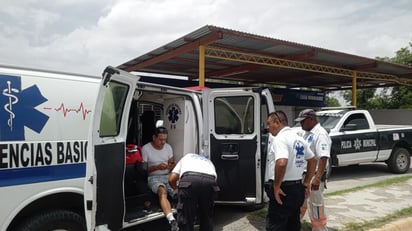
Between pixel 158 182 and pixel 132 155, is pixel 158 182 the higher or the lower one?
the lower one

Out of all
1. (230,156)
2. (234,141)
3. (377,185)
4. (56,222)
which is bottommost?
(377,185)

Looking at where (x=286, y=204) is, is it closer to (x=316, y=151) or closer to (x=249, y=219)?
(x=316, y=151)

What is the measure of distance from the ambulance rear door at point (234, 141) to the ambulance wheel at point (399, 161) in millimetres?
6506

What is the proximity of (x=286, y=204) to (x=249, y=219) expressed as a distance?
1.83m

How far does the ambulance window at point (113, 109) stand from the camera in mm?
3562

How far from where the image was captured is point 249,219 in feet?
18.1

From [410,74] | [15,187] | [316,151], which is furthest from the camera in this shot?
[410,74]

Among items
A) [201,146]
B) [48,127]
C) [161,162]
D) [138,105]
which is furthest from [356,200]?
[48,127]

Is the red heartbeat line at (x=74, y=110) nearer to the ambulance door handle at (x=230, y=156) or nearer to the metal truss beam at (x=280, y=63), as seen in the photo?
the ambulance door handle at (x=230, y=156)

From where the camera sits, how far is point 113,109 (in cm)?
376

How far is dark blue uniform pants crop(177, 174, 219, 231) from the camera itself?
382cm

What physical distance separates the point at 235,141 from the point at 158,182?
52.2 inches

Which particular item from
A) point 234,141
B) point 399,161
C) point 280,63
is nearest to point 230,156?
point 234,141

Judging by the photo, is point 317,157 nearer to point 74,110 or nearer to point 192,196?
point 192,196
